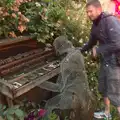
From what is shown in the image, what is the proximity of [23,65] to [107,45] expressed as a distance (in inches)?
46.1

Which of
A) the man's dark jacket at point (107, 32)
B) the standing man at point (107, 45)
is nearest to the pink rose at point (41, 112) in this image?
the standing man at point (107, 45)

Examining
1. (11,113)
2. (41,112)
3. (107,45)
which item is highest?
(107,45)

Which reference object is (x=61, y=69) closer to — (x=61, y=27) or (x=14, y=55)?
(x=14, y=55)

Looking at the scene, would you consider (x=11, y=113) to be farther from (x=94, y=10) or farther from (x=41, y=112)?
(x=94, y=10)

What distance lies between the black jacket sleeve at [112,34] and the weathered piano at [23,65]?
0.89 metres

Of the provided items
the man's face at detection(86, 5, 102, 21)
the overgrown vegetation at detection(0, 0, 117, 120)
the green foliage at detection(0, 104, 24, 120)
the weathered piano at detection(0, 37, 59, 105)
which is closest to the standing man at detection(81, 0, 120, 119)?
the man's face at detection(86, 5, 102, 21)

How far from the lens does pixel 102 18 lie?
290cm

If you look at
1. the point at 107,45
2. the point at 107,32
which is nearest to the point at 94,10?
the point at 107,32

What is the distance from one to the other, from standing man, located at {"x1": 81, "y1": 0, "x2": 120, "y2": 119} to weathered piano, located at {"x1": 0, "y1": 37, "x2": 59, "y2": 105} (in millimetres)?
681

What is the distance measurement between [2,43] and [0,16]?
0.37m

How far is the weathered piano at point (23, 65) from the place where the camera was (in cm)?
288

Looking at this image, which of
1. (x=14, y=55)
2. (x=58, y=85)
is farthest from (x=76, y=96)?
(x=14, y=55)

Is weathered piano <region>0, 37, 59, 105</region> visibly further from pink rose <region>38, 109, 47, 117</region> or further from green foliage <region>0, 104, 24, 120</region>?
pink rose <region>38, 109, 47, 117</region>

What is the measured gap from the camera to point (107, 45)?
114 inches
